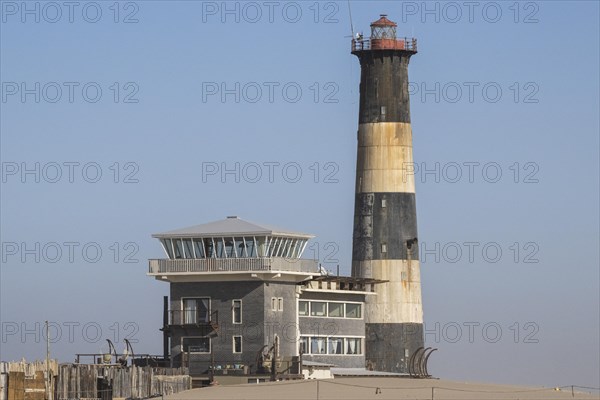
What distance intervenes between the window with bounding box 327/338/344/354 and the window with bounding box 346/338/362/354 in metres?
0.62

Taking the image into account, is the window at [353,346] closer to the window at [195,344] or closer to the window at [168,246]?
the window at [195,344]

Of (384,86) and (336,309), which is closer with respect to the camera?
(336,309)

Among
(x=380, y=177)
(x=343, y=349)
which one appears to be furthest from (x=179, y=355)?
(x=380, y=177)

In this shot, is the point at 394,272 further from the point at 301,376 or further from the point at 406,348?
the point at 301,376

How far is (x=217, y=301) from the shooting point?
302 feet

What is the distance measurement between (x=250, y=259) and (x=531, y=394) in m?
18.0

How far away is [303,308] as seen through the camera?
96062 millimetres

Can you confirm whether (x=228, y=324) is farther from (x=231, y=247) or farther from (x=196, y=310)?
(x=231, y=247)

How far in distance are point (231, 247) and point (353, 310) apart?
11872 millimetres

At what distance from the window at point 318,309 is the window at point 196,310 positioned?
24.0 feet

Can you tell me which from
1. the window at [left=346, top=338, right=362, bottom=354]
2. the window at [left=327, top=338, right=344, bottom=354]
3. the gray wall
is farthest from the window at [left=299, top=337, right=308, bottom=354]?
the window at [left=346, top=338, right=362, bottom=354]

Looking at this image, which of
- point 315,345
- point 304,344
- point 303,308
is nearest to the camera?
point 304,344

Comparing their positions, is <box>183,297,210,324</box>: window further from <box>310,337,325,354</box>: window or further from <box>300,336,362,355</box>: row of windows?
<box>310,337,325,354</box>: window

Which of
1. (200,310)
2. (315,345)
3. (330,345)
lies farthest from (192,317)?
(330,345)
